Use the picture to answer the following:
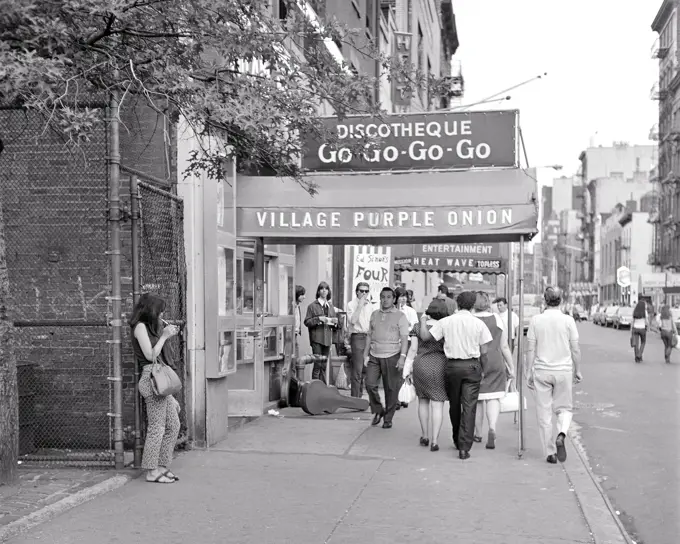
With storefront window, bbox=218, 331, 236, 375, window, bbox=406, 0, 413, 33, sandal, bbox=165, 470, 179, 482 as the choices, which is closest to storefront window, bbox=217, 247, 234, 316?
storefront window, bbox=218, 331, 236, 375

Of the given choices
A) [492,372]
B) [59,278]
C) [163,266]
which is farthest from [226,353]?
[492,372]

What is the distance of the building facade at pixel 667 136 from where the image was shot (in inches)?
2547

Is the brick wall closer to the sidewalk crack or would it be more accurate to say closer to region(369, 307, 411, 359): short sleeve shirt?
the sidewalk crack

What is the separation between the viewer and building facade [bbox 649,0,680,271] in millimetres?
64688

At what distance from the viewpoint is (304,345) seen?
15773mm

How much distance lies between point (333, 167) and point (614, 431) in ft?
16.1

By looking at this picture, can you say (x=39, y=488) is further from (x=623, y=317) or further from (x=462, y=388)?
(x=623, y=317)

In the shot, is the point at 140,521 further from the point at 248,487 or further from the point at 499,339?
the point at 499,339

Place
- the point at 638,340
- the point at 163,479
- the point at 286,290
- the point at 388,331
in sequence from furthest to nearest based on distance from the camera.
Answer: the point at 638,340 < the point at 286,290 < the point at 388,331 < the point at 163,479

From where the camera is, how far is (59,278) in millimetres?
9250

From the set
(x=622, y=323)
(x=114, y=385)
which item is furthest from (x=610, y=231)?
(x=114, y=385)

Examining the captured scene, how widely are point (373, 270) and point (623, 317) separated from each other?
129 ft

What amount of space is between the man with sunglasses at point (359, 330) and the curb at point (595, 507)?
443 cm

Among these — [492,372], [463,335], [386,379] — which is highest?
[463,335]
